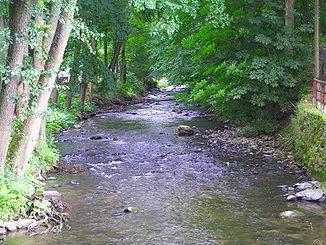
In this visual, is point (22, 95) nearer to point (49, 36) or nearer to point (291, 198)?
point (49, 36)

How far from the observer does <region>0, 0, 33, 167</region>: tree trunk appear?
30.7 ft

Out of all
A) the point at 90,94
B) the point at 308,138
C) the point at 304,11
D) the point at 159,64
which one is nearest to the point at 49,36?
the point at 308,138

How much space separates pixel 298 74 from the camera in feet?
65.2

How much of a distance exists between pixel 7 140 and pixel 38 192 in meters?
1.81

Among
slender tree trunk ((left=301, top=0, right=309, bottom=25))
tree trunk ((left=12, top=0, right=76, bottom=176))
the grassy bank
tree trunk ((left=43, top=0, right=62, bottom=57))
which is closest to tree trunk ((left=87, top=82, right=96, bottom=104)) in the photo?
slender tree trunk ((left=301, top=0, right=309, bottom=25))

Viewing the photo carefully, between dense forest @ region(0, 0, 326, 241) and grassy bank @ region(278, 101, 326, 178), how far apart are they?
2.01 m

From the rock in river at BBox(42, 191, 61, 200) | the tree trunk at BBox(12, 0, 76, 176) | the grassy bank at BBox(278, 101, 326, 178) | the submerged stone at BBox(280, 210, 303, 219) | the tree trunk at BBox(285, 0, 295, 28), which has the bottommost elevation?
the submerged stone at BBox(280, 210, 303, 219)

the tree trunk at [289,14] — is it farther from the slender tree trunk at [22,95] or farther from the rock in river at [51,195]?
the slender tree trunk at [22,95]

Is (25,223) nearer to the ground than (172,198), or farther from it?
farther from it

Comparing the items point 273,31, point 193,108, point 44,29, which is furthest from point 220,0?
point 193,108

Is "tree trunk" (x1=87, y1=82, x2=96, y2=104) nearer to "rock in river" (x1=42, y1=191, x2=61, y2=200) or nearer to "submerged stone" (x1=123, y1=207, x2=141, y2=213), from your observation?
"rock in river" (x1=42, y1=191, x2=61, y2=200)

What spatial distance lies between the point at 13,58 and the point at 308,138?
9.53 metres

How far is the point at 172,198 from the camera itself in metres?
12.0

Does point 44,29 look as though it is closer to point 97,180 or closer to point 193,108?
point 97,180
